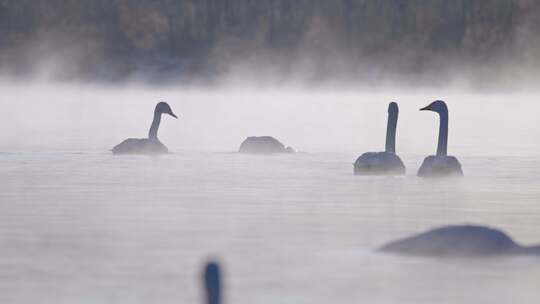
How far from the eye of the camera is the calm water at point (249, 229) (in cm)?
1476

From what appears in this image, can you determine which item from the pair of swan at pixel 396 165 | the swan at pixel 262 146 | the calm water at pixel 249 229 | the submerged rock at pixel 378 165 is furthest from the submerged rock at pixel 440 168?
the swan at pixel 262 146

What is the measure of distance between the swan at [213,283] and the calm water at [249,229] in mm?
2581

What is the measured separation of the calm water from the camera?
14758 millimetres

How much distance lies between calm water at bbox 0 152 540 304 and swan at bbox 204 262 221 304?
8.47 ft

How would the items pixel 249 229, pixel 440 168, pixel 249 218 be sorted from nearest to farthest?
1. pixel 249 229
2. pixel 249 218
3. pixel 440 168

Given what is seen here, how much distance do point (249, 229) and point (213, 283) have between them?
24.8 ft

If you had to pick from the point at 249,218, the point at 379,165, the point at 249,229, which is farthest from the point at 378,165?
the point at 249,229

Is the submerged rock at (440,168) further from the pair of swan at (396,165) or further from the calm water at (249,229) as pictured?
the calm water at (249,229)

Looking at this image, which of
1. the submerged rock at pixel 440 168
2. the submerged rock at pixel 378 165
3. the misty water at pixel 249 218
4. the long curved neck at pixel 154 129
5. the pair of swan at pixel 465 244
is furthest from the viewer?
the long curved neck at pixel 154 129

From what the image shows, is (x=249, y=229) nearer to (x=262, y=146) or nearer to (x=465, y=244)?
(x=465, y=244)

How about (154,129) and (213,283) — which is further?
(154,129)

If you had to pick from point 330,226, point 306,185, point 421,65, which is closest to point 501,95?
point 421,65

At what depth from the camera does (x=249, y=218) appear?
793 inches

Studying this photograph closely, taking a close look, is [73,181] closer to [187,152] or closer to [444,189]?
[444,189]
